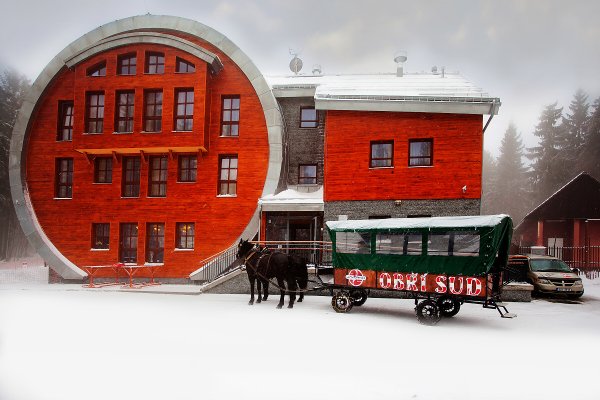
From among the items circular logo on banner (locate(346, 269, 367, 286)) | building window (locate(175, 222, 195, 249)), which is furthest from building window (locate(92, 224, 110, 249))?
circular logo on banner (locate(346, 269, 367, 286))

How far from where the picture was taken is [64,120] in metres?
20.2

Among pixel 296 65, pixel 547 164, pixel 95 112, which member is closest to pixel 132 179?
pixel 95 112

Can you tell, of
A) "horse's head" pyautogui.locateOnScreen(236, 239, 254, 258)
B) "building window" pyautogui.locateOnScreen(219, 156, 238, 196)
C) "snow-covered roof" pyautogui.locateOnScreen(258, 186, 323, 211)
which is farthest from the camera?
"building window" pyautogui.locateOnScreen(219, 156, 238, 196)

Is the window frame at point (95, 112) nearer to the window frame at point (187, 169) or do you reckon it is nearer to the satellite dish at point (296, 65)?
the window frame at point (187, 169)

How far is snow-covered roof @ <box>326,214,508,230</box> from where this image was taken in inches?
356

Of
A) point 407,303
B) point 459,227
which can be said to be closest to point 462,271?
point 459,227

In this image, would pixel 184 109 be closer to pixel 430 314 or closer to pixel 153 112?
pixel 153 112

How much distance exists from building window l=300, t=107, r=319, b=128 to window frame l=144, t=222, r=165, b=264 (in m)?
8.18

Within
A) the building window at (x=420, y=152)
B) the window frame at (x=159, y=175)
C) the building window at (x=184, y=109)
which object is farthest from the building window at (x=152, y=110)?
the building window at (x=420, y=152)

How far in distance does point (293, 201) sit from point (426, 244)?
25.9 ft

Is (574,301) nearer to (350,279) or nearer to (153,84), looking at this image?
(350,279)

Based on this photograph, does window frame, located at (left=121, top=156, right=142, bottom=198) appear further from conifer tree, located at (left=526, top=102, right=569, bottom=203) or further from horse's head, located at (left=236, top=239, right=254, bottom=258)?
conifer tree, located at (left=526, top=102, right=569, bottom=203)

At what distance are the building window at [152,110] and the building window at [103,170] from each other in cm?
266

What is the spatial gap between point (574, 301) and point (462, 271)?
7.30 m
